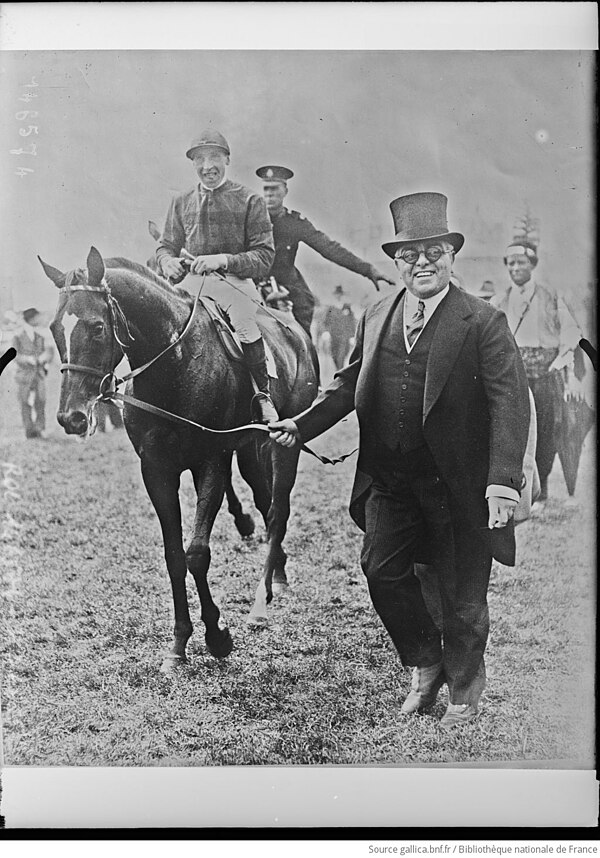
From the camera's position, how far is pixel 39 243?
14.4ft

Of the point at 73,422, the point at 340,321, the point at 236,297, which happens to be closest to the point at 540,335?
the point at 340,321

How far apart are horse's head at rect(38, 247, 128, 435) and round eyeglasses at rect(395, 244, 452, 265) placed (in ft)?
4.02

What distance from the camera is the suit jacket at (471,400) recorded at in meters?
4.26

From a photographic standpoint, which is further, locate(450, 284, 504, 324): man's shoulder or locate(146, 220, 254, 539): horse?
locate(146, 220, 254, 539): horse

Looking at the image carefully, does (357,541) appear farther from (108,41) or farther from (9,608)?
(108,41)

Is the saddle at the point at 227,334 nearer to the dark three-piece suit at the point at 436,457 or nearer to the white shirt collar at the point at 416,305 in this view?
the dark three-piece suit at the point at 436,457

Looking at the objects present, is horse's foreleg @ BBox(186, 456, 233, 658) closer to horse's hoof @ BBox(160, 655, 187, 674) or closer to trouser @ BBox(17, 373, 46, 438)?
horse's hoof @ BBox(160, 655, 187, 674)

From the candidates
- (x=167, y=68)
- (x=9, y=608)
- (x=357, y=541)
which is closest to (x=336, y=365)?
(x=357, y=541)

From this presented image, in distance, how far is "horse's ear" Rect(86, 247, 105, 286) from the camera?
14.1 feet

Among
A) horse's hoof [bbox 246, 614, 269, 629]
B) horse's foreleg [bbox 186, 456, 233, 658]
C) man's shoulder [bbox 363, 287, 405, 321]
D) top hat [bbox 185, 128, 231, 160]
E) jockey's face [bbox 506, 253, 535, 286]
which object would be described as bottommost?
horse's hoof [bbox 246, 614, 269, 629]

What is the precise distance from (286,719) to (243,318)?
1753 mm

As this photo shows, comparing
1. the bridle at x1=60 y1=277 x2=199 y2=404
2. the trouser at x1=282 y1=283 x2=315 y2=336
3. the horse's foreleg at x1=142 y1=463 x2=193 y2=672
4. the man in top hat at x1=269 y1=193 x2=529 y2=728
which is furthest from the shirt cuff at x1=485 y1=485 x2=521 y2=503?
the bridle at x1=60 y1=277 x2=199 y2=404

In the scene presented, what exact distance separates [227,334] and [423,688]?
1753mm

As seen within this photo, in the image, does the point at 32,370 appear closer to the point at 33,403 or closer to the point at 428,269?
the point at 33,403
